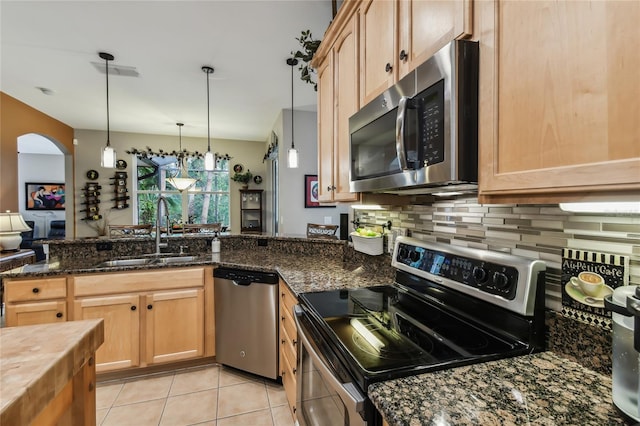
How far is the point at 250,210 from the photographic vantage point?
677 centimetres

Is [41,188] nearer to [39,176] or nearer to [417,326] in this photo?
[39,176]

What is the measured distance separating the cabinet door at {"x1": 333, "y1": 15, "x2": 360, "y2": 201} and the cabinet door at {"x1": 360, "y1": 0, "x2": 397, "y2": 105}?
0.25 feet

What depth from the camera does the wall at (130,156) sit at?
5844 mm

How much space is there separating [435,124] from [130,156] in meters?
6.77

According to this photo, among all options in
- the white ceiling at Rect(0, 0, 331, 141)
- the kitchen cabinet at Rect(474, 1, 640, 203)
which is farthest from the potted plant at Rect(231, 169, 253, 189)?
the kitchen cabinet at Rect(474, 1, 640, 203)

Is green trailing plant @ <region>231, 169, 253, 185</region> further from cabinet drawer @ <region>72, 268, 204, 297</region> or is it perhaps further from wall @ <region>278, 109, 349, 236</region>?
cabinet drawer @ <region>72, 268, 204, 297</region>

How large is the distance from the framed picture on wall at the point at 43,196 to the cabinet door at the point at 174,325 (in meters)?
8.18

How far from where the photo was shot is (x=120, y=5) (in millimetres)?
2256

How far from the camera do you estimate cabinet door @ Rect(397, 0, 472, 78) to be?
887 mm

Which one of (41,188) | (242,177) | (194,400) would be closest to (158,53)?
(194,400)

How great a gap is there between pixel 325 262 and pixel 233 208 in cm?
483

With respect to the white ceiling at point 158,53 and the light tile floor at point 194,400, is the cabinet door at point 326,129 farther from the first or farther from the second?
the light tile floor at point 194,400

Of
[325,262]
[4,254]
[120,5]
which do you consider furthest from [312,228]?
[4,254]

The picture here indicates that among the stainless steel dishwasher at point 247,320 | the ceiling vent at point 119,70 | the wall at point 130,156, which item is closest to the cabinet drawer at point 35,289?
the stainless steel dishwasher at point 247,320
